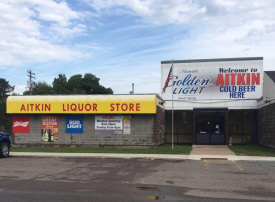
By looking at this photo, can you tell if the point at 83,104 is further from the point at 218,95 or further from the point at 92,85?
the point at 92,85

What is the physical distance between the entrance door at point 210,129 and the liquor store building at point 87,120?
12.1 ft

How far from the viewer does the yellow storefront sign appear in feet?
70.2

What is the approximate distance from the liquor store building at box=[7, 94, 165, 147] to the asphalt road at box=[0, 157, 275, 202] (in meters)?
8.19

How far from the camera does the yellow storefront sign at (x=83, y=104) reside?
70.2 ft

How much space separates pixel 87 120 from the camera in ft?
74.2

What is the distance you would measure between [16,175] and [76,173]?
2.06 meters

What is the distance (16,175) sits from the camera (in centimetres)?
1097

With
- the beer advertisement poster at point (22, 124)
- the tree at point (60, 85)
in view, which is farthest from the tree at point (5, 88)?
the beer advertisement poster at point (22, 124)

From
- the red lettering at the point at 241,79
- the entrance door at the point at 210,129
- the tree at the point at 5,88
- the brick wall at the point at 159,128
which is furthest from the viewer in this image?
the tree at the point at 5,88

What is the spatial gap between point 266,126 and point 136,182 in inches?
→ 594

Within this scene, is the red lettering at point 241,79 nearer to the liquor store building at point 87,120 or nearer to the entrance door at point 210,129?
the entrance door at point 210,129

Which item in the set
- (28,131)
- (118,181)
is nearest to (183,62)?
(28,131)

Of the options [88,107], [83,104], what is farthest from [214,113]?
[83,104]

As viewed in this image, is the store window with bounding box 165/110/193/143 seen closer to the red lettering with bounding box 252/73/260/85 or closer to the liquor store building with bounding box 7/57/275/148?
the liquor store building with bounding box 7/57/275/148
